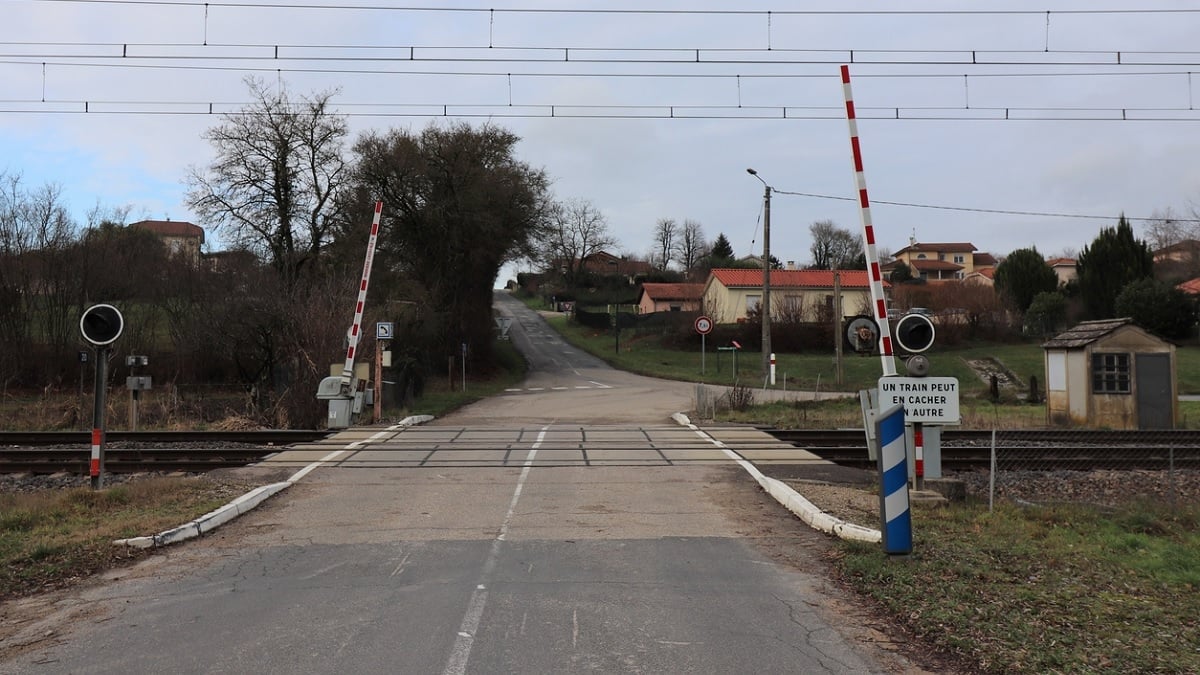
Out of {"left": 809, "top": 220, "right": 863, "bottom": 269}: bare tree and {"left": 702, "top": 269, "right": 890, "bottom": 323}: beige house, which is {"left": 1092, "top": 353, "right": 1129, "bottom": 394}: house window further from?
{"left": 809, "top": 220, "right": 863, "bottom": 269}: bare tree

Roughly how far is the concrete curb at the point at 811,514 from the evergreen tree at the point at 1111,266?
55417 millimetres

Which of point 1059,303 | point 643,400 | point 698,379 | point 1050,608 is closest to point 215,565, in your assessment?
point 1050,608

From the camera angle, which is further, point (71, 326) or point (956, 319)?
point (956, 319)

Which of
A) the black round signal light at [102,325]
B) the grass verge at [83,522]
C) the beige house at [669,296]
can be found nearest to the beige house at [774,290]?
the beige house at [669,296]

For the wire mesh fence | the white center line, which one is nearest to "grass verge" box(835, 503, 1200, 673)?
the wire mesh fence

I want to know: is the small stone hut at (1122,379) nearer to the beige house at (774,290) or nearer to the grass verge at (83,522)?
the grass verge at (83,522)

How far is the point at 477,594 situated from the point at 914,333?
19.8 feet

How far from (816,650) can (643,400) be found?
29585mm

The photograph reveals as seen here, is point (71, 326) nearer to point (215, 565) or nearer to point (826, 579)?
point (215, 565)

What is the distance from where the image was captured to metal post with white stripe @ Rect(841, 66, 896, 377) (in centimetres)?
1007

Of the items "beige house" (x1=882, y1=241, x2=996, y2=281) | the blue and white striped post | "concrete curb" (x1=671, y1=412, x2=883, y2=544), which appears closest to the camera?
the blue and white striped post

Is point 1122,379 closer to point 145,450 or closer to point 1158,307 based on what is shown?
point 145,450

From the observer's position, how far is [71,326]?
3928 cm

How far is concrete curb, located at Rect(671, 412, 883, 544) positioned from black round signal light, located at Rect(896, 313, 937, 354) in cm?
212
